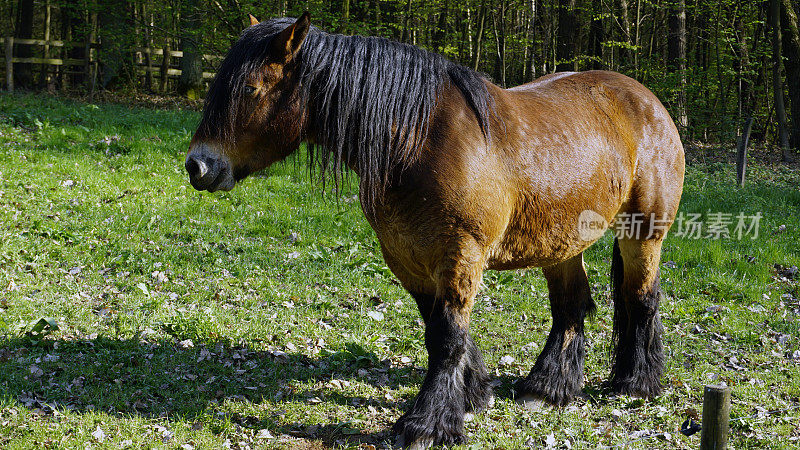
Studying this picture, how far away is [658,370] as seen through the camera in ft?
16.7

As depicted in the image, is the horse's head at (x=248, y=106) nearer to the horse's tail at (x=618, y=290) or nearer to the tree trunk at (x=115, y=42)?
the horse's tail at (x=618, y=290)

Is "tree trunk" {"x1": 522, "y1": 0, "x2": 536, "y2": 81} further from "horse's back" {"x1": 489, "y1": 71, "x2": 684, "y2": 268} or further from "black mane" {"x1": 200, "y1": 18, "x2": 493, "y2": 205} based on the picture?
"black mane" {"x1": 200, "y1": 18, "x2": 493, "y2": 205}

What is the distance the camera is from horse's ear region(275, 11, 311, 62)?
136 inches

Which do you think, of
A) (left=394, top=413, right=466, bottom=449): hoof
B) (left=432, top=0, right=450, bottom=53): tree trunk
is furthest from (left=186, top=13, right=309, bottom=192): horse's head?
(left=432, top=0, right=450, bottom=53): tree trunk

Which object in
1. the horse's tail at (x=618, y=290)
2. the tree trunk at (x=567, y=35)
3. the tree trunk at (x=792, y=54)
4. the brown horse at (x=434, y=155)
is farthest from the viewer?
the tree trunk at (x=792, y=54)

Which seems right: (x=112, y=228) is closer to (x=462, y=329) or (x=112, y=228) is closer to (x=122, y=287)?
(x=122, y=287)

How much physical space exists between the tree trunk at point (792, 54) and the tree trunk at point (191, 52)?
15734mm

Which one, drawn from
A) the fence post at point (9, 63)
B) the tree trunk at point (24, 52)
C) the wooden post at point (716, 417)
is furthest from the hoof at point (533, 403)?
the tree trunk at point (24, 52)

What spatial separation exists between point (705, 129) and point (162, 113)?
1570 cm

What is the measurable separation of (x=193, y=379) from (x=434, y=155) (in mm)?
2633

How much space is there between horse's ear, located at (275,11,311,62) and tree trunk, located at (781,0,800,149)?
1678cm

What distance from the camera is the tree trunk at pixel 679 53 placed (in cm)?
1680

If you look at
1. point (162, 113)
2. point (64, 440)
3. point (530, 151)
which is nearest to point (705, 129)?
point (162, 113)

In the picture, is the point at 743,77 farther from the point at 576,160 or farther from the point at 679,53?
the point at 576,160
